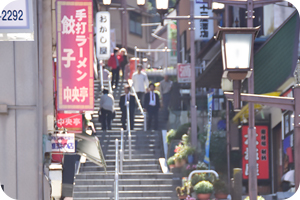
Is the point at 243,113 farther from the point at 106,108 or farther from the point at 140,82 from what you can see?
the point at 140,82

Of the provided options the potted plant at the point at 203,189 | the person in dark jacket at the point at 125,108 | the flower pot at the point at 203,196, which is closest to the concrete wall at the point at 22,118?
the potted plant at the point at 203,189

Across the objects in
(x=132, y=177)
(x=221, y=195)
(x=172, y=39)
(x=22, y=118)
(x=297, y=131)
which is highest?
(x=172, y=39)

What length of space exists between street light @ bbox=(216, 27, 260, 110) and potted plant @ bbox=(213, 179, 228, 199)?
9138 millimetres

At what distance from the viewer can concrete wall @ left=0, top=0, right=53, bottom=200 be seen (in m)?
11.9

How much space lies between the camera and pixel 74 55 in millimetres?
13391

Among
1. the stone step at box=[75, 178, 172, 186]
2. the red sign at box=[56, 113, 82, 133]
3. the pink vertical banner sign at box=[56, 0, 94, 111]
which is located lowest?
the stone step at box=[75, 178, 172, 186]

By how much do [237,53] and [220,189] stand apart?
32.0 feet

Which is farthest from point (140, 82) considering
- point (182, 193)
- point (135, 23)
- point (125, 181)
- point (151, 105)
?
point (135, 23)

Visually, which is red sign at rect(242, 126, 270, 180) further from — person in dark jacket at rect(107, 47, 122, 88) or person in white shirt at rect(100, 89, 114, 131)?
person in dark jacket at rect(107, 47, 122, 88)

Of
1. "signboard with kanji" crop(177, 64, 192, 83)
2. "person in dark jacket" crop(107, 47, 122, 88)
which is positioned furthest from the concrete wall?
"person in dark jacket" crop(107, 47, 122, 88)

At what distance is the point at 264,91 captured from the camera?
24.4 metres

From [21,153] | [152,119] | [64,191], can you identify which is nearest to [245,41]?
[21,153]

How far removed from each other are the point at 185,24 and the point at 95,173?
62.5 ft

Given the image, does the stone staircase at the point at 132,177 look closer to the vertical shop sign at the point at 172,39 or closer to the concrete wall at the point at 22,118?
the concrete wall at the point at 22,118
